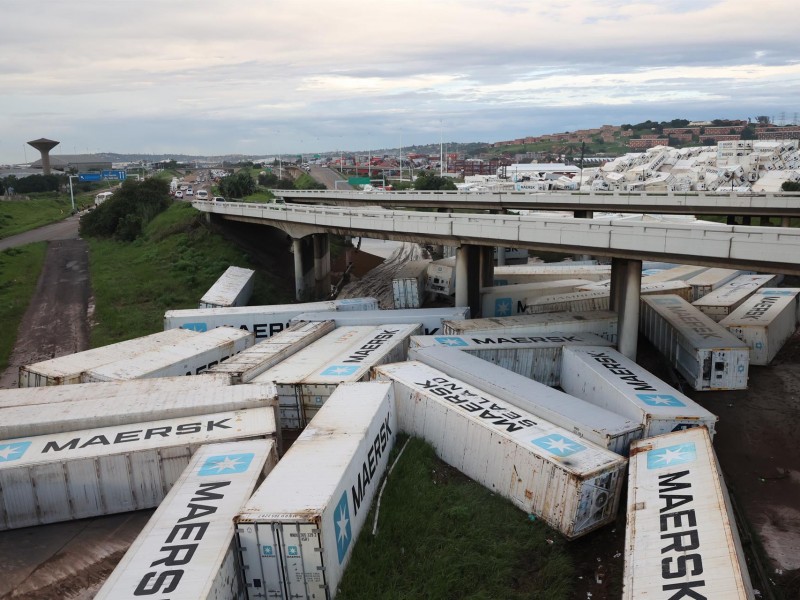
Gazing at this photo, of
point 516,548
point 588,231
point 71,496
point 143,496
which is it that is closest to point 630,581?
point 516,548

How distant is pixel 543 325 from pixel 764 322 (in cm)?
1229

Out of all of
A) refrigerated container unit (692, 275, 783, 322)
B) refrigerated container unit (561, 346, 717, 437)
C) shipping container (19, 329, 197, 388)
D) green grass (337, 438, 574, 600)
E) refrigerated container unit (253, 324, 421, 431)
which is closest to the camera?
green grass (337, 438, 574, 600)

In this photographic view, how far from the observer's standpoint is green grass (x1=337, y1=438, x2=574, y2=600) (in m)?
15.8

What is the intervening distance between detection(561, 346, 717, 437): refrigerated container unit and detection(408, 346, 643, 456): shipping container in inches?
37.9

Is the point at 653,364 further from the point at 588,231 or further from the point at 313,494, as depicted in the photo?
the point at 313,494

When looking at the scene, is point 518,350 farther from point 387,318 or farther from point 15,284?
point 15,284

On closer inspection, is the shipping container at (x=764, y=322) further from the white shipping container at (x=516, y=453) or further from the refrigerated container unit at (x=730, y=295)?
the white shipping container at (x=516, y=453)

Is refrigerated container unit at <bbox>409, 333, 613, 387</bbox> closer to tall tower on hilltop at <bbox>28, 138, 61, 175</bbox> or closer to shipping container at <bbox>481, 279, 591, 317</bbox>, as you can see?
shipping container at <bbox>481, 279, 591, 317</bbox>

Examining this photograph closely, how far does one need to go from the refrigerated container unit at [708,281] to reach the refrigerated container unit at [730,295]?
415 mm

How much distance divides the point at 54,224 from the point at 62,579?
8581cm

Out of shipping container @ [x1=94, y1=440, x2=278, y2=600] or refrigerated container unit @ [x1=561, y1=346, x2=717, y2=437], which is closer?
shipping container @ [x1=94, y1=440, x2=278, y2=600]

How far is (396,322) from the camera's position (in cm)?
3531

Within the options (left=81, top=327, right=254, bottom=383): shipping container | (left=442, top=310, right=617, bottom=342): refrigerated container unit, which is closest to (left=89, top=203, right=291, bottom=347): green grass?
(left=81, top=327, right=254, bottom=383): shipping container

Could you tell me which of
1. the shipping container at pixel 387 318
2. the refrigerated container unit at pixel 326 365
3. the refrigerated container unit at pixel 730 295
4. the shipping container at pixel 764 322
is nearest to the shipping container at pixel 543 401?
the refrigerated container unit at pixel 326 365
